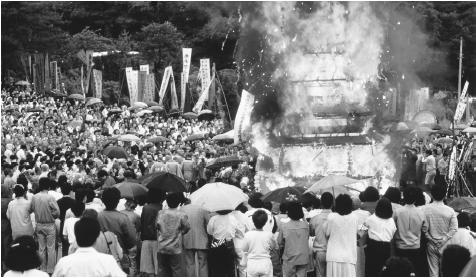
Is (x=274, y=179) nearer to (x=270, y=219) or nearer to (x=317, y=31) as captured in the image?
(x=317, y=31)

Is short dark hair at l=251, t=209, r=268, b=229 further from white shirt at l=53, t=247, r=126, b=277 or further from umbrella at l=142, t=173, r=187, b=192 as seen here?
umbrella at l=142, t=173, r=187, b=192

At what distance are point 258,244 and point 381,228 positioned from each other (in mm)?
1674

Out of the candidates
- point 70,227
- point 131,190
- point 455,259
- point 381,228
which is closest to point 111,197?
point 70,227

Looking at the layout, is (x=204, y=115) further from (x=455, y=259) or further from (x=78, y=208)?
(x=455, y=259)

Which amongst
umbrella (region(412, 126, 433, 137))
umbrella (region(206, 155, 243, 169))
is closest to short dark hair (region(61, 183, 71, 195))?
umbrella (region(206, 155, 243, 169))

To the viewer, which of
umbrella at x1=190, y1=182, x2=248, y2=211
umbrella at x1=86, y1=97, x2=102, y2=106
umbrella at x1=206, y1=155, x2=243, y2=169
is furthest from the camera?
umbrella at x1=86, y1=97, x2=102, y2=106

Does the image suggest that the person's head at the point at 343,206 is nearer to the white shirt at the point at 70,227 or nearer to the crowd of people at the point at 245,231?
the crowd of people at the point at 245,231

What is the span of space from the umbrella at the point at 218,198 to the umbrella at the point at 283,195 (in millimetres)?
549

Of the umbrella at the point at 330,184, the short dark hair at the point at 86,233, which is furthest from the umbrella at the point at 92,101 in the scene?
the short dark hair at the point at 86,233

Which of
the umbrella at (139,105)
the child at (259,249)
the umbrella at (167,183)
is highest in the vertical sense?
the umbrella at (167,183)

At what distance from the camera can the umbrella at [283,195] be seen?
11930 millimetres

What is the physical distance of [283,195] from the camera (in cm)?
1200

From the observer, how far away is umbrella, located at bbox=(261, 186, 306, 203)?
11.9 m

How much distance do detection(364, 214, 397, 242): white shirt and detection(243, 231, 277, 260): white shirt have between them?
1389mm
